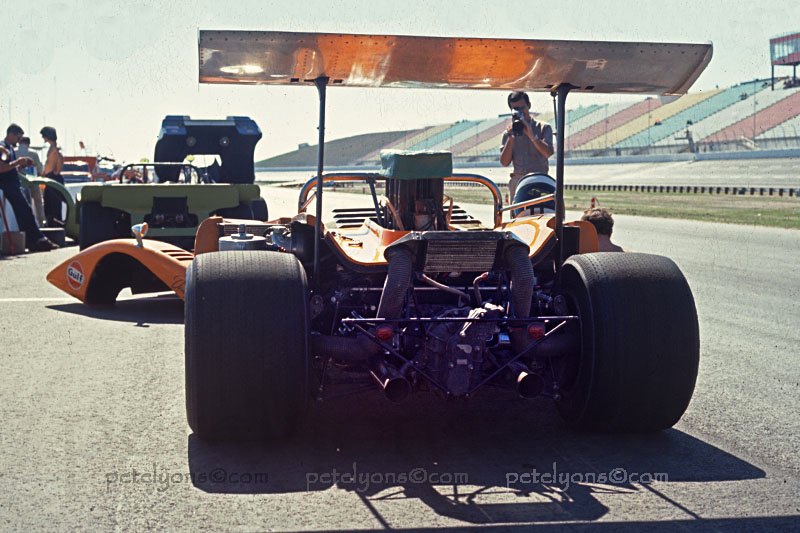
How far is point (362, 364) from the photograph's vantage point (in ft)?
18.7

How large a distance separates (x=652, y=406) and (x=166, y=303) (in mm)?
6677

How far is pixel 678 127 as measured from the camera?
84.4 metres

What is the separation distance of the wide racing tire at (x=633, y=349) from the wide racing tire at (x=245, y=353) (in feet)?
4.62

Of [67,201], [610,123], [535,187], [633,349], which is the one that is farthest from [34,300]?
[610,123]

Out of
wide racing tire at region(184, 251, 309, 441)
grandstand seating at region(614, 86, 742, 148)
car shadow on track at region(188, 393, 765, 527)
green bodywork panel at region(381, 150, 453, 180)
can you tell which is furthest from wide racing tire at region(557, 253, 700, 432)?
grandstand seating at region(614, 86, 742, 148)

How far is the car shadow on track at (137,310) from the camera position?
1011 centimetres

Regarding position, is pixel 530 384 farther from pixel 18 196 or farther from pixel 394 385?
pixel 18 196

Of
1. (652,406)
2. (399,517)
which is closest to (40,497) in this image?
(399,517)

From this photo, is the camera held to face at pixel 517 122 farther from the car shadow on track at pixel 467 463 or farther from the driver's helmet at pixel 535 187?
the car shadow on track at pixel 467 463

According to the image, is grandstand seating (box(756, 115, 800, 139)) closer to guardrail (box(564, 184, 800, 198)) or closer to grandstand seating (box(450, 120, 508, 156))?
grandstand seating (box(450, 120, 508, 156))
